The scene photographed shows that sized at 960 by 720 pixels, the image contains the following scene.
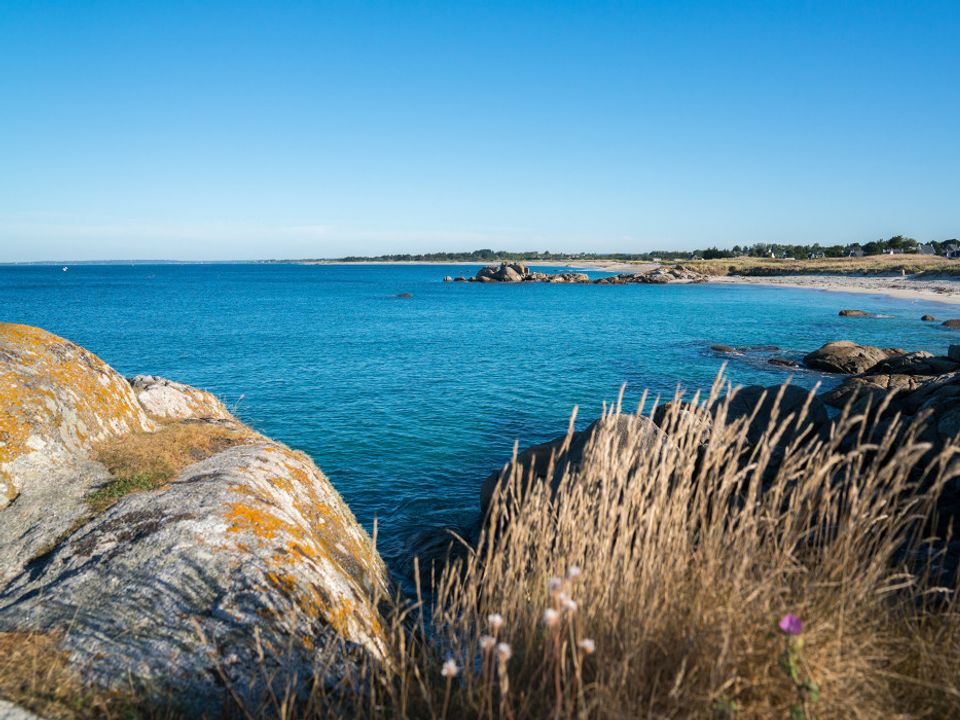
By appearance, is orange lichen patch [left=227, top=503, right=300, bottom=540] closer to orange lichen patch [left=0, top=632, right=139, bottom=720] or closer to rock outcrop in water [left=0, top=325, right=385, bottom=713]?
rock outcrop in water [left=0, top=325, right=385, bottom=713]

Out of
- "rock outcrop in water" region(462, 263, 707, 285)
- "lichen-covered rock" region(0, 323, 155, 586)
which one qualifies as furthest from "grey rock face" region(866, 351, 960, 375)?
"rock outcrop in water" region(462, 263, 707, 285)

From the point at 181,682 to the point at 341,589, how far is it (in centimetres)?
167

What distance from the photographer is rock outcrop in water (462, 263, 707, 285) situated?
118250 millimetres

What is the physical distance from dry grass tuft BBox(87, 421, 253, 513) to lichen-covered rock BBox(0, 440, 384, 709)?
0.25m

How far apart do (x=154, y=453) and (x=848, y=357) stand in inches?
1137

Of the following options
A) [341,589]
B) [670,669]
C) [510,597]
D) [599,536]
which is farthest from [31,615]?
[670,669]

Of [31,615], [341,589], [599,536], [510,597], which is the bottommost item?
[341,589]

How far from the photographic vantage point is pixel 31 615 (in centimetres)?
430

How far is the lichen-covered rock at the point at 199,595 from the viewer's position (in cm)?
395

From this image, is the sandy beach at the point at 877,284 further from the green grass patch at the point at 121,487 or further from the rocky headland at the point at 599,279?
the green grass patch at the point at 121,487

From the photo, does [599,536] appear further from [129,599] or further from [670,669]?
[129,599]

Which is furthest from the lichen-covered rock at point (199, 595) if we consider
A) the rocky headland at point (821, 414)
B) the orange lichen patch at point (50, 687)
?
the rocky headland at point (821, 414)

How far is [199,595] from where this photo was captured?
4.56 meters

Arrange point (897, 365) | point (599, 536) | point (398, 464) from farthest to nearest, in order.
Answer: point (897, 365)
point (398, 464)
point (599, 536)
